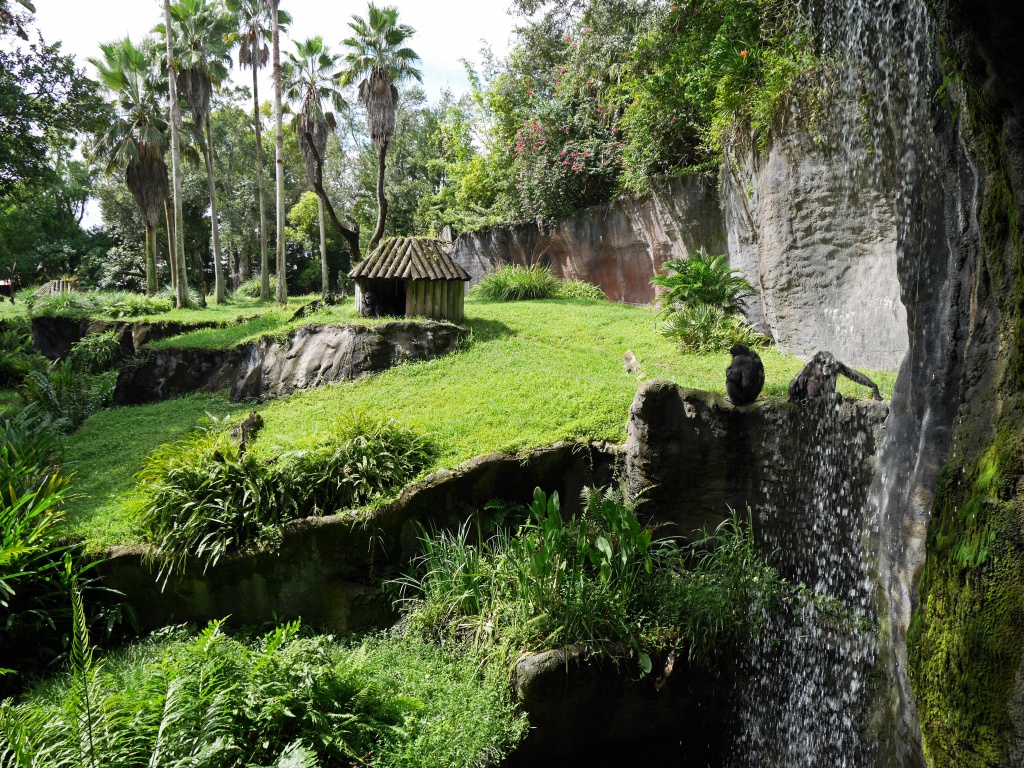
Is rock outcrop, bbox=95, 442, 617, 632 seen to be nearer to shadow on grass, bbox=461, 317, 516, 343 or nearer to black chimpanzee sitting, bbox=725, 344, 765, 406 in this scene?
black chimpanzee sitting, bbox=725, 344, 765, 406

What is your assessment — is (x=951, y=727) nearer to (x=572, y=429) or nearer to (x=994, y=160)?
(x=994, y=160)

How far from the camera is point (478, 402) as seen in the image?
7609mm

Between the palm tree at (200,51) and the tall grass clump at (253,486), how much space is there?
1797cm

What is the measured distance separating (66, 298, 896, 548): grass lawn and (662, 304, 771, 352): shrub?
0.27 m

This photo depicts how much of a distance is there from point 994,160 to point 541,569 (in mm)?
3537

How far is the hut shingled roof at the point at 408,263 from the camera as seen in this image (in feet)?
33.2

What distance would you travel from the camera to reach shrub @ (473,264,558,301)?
14.5 meters

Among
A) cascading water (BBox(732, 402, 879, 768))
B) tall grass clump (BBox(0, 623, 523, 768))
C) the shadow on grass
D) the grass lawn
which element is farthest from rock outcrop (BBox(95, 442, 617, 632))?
the shadow on grass

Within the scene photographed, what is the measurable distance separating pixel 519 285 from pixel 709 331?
19.2 ft

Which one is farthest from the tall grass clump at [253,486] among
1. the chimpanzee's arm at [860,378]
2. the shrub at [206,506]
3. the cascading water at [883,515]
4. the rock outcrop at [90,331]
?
the rock outcrop at [90,331]

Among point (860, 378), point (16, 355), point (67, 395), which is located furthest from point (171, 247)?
point (860, 378)

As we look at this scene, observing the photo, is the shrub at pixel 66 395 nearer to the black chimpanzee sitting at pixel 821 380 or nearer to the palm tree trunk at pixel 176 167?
the palm tree trunk at pixel 176 167

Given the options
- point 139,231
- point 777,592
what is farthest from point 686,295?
point 139,231

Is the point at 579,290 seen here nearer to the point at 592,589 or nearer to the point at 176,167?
the point at 592,589
